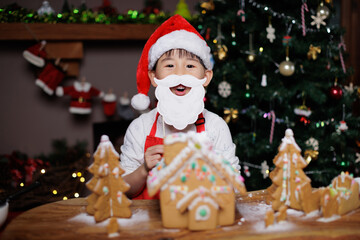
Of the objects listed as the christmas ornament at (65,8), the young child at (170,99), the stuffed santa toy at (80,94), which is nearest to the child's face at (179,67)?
the young child at (170,99)

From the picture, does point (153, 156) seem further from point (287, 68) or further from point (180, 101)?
point (287, 68)

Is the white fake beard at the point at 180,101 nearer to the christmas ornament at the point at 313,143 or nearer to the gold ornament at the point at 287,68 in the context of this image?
the gold ornament at the point at 287,68

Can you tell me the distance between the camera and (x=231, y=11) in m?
2.30

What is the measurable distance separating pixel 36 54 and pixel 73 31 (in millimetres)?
389

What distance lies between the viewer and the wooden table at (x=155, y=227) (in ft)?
2.83

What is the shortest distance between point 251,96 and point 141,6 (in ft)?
6.29

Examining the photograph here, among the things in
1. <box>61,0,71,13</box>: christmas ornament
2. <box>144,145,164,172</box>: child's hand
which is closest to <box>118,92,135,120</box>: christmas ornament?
<box>61,0,71,13</box>: christmas ornament

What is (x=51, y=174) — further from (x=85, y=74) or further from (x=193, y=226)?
(x=193, y=226)

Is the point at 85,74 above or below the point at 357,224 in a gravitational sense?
above

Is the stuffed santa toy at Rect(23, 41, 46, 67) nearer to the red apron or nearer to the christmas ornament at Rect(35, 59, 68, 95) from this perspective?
the christmas ornament at Rect(35, 59, 68, 95)

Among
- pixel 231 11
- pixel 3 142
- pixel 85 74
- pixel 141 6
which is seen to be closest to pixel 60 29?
pixel 85 74

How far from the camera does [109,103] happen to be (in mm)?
3252

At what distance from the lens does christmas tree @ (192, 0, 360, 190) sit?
7.29 feet

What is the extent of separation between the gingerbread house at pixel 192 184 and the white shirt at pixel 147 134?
1.38ft
